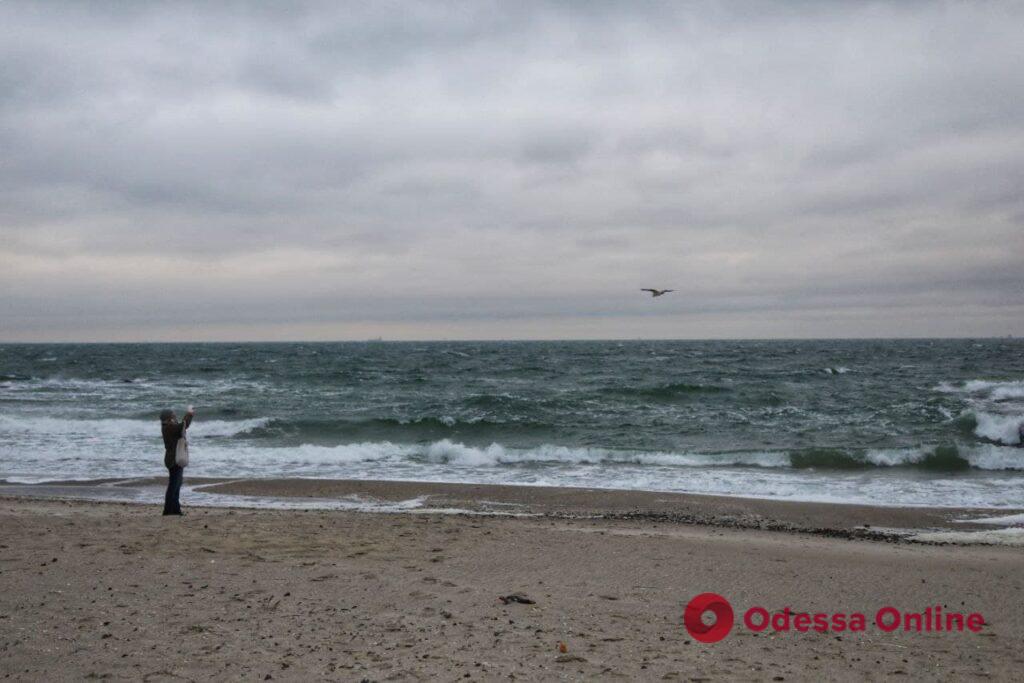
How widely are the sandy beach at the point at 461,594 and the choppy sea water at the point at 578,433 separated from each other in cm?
515

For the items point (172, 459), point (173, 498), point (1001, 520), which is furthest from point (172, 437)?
point (1001, 520)

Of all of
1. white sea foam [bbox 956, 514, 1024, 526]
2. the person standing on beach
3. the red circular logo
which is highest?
the person standing on beach

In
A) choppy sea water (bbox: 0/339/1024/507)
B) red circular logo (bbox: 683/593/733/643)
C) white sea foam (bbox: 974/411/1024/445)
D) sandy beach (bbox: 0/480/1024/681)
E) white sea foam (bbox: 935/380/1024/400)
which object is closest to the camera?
sandy beach (bbox: 0/480/1024/681)

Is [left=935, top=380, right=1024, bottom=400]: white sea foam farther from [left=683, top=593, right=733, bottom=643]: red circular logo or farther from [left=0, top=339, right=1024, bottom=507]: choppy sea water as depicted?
[left=683, top=593, right=733, bottom=643]: red circular logo

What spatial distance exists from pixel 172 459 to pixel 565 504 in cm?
605

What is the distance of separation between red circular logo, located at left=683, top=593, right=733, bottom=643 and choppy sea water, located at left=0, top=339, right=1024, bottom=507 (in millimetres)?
7517

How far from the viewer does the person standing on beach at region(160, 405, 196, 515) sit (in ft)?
34.2

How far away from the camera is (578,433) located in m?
22.7

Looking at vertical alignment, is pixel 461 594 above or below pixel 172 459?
below

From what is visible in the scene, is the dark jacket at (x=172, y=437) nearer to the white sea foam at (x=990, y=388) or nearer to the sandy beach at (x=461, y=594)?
the sandy beach at (x=461, y=594)

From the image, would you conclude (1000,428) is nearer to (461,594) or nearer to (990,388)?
(990,388)

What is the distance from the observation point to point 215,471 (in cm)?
1631

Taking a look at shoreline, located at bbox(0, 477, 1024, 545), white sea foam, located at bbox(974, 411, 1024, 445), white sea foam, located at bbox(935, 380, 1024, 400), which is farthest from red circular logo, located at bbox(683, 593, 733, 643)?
white sea foam, located at bbox(935, 380, 1024, 400)

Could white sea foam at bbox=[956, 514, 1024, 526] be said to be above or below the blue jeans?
below
